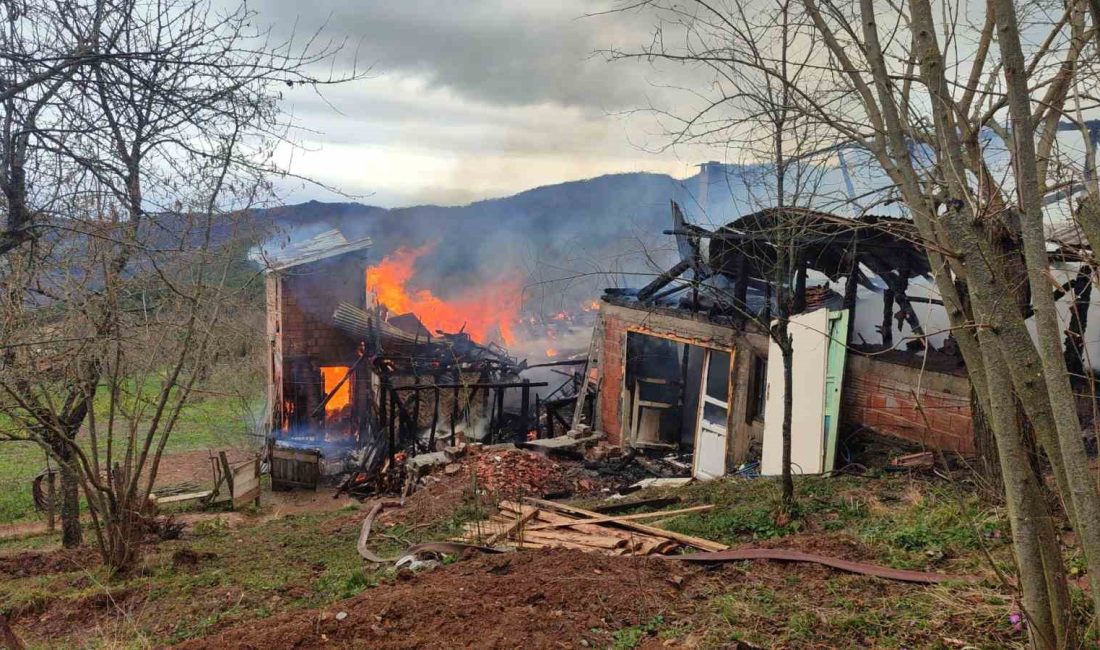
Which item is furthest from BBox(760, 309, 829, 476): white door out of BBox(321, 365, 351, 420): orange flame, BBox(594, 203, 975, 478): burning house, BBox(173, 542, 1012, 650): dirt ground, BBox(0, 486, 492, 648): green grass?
BBox(321, 365, 351, 420): orange flame

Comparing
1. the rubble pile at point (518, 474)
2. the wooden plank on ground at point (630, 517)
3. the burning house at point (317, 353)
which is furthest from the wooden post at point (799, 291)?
the burning house at point (317, 353)

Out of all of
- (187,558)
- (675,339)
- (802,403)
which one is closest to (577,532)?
(802,403)

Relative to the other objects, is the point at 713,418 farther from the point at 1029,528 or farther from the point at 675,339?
the point at 1029,528

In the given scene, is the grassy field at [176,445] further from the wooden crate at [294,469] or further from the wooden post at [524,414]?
the wooden post at [524,414]

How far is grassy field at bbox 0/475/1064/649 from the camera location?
4.31 metres

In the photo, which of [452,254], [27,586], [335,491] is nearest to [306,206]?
[452,254]

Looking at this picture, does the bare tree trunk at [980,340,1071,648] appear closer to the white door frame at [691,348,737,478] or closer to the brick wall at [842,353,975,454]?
the brick wall at [842,353,975,454]

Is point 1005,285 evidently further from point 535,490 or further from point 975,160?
point 535,490

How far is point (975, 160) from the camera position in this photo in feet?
10.2

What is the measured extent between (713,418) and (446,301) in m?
21.6

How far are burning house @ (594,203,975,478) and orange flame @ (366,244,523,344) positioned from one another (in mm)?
14781

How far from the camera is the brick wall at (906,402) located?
845 cm

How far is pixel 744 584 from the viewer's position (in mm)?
5367

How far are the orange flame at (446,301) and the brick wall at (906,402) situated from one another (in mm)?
19905
